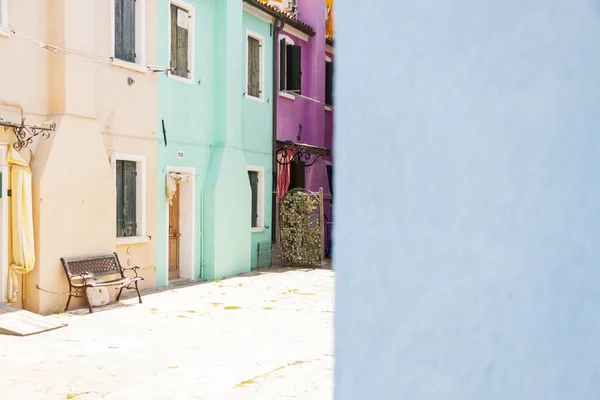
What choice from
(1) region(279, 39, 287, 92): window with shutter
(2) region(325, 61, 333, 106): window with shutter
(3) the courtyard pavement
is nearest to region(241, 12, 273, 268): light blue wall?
(1) region(279, 39, 287, 92): window with shutter

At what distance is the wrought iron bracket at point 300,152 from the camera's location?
17.1 meters

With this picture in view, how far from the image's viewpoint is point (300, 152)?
1794 cm

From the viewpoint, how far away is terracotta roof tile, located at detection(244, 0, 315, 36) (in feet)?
51.6

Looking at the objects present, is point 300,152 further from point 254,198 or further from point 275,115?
point 254,198

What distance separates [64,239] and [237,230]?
17.0 feet

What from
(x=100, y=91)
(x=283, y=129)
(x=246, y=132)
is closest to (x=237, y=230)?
(x=246, y=132)

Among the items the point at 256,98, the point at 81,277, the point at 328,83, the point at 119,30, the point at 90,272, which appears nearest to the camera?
the point at 81,277

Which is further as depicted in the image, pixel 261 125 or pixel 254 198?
pixel 254 198

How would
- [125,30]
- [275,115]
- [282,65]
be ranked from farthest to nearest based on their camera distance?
[282,65] < [275,115] < [125,30]

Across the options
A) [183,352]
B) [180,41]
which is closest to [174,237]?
[180,41]

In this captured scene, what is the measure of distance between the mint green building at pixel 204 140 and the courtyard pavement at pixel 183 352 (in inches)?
81.0

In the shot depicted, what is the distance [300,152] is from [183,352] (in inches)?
425

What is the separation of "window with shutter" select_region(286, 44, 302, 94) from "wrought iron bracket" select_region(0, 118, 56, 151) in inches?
324

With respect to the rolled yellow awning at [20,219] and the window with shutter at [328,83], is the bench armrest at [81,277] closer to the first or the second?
the rolled yellow awning at [20,219]
